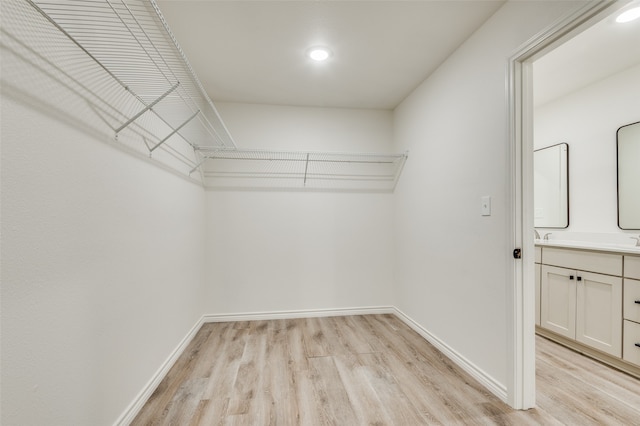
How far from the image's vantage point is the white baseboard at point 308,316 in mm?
1453

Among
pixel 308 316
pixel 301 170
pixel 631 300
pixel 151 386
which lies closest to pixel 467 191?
pixel 631 300

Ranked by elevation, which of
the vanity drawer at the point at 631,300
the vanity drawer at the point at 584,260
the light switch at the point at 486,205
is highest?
the light switch at the point at 486,205

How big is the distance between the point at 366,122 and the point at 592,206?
2.23 meters

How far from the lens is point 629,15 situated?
1.58m

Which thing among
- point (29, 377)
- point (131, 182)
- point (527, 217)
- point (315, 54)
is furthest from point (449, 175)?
point (29, 377)

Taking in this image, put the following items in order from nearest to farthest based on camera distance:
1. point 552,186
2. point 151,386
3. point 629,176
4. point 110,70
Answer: point 110,70 → point 151,386 → point 629,176 → point 552,186

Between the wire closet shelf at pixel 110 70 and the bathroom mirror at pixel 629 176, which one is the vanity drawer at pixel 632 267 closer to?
the bathroom mirror at pixel 629 176

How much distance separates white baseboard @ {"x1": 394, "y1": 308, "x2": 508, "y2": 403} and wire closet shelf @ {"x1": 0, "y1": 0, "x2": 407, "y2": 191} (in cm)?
191

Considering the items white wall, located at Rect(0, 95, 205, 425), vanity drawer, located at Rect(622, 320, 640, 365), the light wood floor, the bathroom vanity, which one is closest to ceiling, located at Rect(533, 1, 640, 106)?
the bathroom vanity

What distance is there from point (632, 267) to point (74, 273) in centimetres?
309

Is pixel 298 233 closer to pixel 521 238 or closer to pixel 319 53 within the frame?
pixel 319 53

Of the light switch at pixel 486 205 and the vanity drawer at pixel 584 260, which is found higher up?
the light switch at pixel 486 205

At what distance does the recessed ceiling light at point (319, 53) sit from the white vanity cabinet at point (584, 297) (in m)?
2.45

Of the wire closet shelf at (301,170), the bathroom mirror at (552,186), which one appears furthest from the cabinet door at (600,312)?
the wire closet shelf at (301,170)
